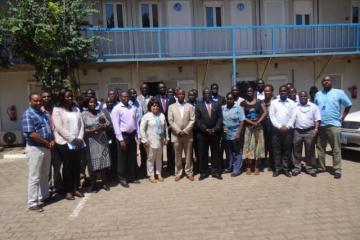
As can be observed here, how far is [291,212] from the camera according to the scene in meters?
4.76

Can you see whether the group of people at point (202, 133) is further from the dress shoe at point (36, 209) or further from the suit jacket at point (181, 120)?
the dress shoe at point (36, 209)

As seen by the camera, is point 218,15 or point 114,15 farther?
point 218,15

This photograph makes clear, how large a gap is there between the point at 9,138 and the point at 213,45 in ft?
25.8

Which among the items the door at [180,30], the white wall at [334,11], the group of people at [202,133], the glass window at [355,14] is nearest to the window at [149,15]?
the door at [180,30]

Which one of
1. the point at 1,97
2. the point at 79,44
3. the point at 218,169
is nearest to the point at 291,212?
the point at 218,169

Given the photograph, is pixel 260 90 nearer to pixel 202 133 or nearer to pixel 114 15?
pixel 202 133

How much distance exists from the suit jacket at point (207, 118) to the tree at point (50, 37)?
4.38 metres

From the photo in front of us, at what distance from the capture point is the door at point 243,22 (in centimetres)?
1287

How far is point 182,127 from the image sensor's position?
21.2 ft

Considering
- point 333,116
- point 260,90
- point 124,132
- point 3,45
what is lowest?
point 124,132

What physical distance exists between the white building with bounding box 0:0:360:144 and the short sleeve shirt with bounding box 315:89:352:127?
17.7 ft

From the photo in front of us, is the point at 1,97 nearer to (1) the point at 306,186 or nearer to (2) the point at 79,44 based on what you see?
(2) the point at 79,44

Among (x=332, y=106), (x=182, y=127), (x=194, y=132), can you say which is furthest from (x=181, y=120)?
(x=332, y=106)

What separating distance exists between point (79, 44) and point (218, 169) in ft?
17.0
